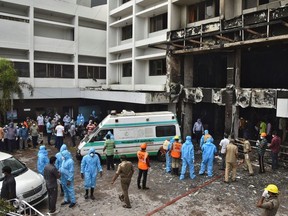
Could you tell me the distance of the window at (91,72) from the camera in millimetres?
26078

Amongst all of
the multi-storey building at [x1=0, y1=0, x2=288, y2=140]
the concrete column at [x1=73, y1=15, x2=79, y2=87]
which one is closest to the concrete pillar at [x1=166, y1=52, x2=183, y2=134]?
the multi-storey building at [x1=0, y1=0, x2=288, y2=140]

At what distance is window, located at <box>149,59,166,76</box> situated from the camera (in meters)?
21.0

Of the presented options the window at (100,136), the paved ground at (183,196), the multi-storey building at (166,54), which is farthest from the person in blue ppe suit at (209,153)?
the window at (100,136)

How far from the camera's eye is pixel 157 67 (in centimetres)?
2180

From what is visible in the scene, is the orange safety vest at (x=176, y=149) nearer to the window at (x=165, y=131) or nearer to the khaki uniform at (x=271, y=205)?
the window at (x=165, y=131)

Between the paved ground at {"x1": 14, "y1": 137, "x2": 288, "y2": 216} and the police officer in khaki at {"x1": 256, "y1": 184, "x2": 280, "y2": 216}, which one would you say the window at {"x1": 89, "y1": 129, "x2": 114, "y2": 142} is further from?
the police officer in khaki at {"x1": 256, "y1": 184, "x2": 280, "y2": 216}

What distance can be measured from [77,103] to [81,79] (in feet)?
7.88

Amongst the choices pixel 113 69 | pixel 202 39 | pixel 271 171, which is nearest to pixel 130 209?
pixel 271 171

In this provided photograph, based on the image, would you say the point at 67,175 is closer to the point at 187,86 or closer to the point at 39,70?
the point at 187,86

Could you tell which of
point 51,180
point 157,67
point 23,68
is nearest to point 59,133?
point 51,180

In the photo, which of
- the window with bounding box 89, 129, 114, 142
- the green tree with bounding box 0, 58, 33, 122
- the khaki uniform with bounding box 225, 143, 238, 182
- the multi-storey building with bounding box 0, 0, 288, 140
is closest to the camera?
the khaki uniform with bounding box 225, 143, 238, 182

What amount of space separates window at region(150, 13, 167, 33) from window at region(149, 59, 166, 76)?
2.66 meters

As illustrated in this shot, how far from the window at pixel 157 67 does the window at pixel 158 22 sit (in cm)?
266

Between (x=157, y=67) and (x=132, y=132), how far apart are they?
9986 millimetres
